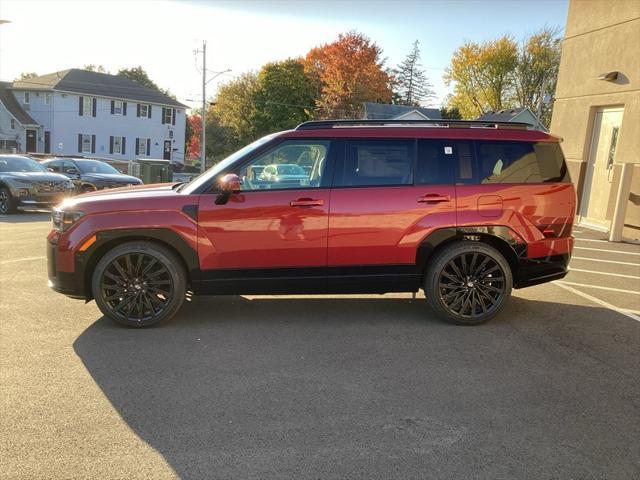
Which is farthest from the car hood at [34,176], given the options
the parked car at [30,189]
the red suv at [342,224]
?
the red suv at [342,224]

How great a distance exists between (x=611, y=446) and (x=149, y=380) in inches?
124

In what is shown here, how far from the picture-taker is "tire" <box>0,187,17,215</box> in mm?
15070

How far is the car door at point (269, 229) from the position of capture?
17.2 ft

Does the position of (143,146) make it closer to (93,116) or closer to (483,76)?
(93,116)

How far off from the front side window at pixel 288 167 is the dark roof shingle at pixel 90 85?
48.2m

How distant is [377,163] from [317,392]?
2451mm

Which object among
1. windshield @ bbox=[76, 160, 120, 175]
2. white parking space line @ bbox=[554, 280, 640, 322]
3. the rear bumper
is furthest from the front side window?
windshield @ bbox=[76, 160, 120, 175]

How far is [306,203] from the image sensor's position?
17.3 ft

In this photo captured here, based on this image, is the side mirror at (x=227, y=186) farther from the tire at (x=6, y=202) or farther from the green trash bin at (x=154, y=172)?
the green trash bin at (x=154, y=172)

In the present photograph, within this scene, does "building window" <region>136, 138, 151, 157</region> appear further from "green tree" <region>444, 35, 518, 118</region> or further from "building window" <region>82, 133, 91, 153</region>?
"green tree" <region>444, 35, 518, 118</region>

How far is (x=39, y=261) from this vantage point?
331 inches

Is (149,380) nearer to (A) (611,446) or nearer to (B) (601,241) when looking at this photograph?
(A) (611,446)

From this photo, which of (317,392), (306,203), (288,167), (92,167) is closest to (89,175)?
(92,167)

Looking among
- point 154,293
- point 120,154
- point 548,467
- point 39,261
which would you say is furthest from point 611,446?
point 120,154
